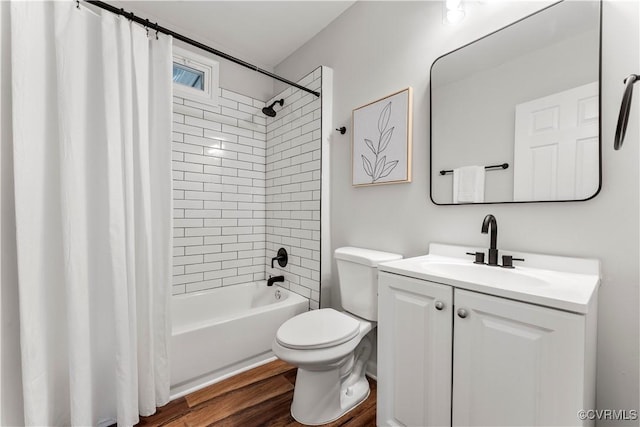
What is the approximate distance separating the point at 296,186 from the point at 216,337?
1.33 meters

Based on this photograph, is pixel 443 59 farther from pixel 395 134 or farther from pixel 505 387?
pixel 505 387

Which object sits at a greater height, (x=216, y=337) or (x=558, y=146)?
(x=558, y=146)

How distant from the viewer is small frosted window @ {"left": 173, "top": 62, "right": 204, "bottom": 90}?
2379 millimetres

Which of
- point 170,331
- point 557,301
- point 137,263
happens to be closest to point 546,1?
point 557,301

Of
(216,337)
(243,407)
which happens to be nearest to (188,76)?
(216,337)

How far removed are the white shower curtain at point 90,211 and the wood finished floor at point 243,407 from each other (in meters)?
0.14

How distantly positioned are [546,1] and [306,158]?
5.41 ft

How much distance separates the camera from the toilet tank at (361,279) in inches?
64.1

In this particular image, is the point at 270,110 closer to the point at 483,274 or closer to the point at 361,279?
the point at 361,279

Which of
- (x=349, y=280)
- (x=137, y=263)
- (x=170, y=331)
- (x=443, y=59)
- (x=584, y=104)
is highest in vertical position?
(x=443, y=59)

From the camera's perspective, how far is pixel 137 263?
1.50 metres

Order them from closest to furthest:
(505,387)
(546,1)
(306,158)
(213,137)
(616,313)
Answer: (505,387) → (616,313) → (546,1) → (306,158) → (213,137)

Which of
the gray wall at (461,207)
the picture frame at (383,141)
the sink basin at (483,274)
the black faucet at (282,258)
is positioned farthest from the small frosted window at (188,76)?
the sink basin at (483,274)

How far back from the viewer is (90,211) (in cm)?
138
